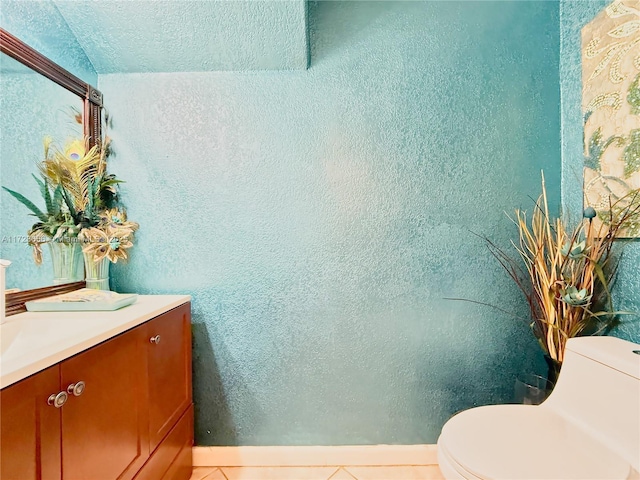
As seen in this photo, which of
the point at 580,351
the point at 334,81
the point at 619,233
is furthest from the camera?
the point at 334,81

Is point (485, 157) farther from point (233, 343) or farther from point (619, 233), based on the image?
point (233, 343)

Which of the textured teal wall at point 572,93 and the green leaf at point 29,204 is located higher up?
the textured teal wall at point 572,93

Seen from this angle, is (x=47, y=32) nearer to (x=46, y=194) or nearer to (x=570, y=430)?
(x=46, y=194)

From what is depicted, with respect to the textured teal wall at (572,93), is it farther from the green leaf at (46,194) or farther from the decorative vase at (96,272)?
the green leaf at (46,194)

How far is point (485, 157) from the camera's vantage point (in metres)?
1.57

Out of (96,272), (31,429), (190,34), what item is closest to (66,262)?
(96,272)

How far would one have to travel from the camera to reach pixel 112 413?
957 mm

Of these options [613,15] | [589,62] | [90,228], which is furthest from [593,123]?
[90,228]

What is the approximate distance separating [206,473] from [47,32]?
2054 millimetres

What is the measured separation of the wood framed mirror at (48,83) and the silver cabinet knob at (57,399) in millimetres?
562

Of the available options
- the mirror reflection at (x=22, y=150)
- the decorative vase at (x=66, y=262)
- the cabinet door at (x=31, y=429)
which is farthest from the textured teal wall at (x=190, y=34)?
the cabinet door at (x=31, y=429)

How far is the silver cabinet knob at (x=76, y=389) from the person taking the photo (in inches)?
31.5

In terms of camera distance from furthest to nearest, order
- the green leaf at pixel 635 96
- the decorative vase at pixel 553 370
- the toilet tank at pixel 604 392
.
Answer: the decorative vase at pixel 553 370
the green leaf at pixel 635 96
the toilet tank at pixel 604 392

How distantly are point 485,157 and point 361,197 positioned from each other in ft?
2.12
